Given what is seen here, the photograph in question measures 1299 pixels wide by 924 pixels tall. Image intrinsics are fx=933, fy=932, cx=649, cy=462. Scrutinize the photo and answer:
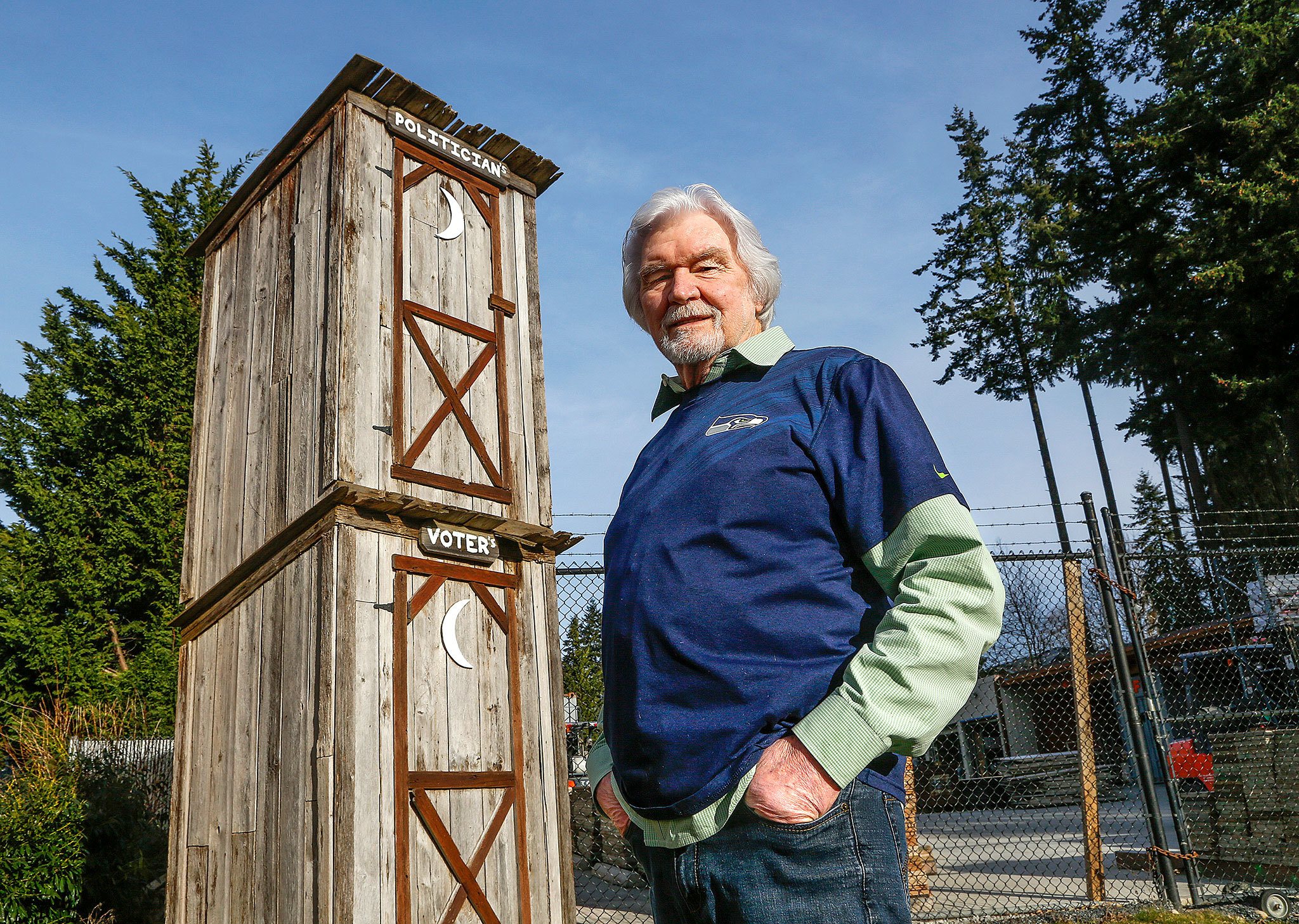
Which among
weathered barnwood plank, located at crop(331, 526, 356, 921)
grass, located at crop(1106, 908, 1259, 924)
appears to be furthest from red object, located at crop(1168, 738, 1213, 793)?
weathered barnwood plank, located at crop(331, 526, 356, 921)

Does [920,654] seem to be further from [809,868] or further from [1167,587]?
[1167,587]

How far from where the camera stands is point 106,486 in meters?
19.4

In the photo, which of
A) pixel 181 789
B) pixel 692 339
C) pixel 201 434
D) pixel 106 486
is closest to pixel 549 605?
pixel 181 789

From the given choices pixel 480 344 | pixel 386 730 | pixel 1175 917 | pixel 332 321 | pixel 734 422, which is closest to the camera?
pixel 734 422

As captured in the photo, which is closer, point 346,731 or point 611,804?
point 611,804

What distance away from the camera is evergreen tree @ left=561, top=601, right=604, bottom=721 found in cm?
1022

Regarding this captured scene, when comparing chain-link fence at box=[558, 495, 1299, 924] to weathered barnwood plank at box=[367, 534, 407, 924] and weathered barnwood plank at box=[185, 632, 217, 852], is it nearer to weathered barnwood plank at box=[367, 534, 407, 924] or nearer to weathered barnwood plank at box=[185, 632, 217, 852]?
weathered barnwood plank at box=[367, 534, 407, 924]

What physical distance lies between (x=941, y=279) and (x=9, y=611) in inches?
986

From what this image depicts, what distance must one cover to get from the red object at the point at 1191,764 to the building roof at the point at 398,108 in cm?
672

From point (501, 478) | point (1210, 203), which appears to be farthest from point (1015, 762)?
point (501, 478)

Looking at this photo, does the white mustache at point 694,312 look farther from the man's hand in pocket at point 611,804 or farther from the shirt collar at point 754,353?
the man's hand in pocket at point 611,804

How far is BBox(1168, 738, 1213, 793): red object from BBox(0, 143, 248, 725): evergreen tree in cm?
1639

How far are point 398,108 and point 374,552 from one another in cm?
350

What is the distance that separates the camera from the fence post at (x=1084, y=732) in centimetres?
670
